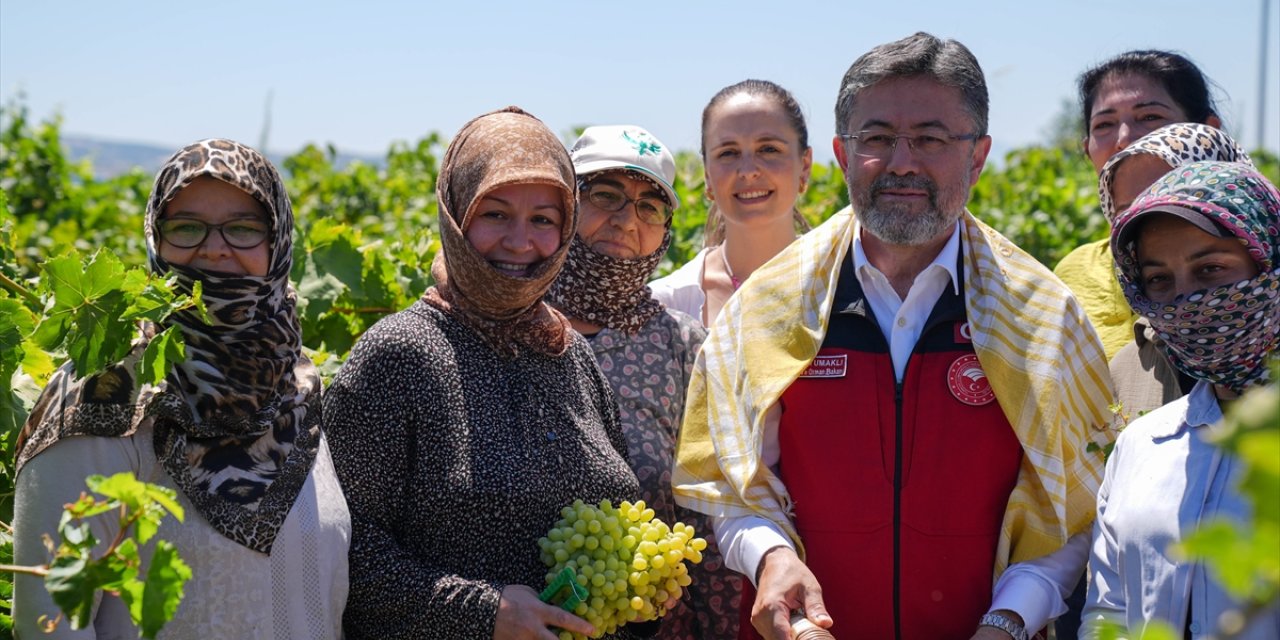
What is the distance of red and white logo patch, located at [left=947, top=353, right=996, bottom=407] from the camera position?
297 centimetres

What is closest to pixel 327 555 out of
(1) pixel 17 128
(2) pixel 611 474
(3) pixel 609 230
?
(2) pixel 611 474

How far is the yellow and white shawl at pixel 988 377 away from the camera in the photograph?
2.92 metres

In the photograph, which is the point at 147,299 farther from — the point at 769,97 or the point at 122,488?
the point at 769,97

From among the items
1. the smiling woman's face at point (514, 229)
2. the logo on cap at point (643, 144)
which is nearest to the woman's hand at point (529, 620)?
the smiling woman's face at point (514, 229)

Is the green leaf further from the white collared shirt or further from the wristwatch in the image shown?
the wristwatch

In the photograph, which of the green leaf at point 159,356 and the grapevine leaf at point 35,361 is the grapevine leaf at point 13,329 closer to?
the grapevine leaf at point 35,361

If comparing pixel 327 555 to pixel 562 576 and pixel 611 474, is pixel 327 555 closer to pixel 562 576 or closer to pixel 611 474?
pixel 562 576

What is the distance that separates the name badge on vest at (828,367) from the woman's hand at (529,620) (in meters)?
0.82

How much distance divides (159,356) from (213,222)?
405 mm

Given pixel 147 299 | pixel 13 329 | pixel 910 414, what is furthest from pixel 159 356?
pixel 910 414

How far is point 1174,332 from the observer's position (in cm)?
250

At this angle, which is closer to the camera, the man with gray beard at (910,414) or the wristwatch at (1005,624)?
the wristwatch at (1005,624)

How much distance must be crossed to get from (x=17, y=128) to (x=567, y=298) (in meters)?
7.93

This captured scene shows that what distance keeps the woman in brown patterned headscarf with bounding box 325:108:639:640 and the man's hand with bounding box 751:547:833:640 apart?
0.39 m
